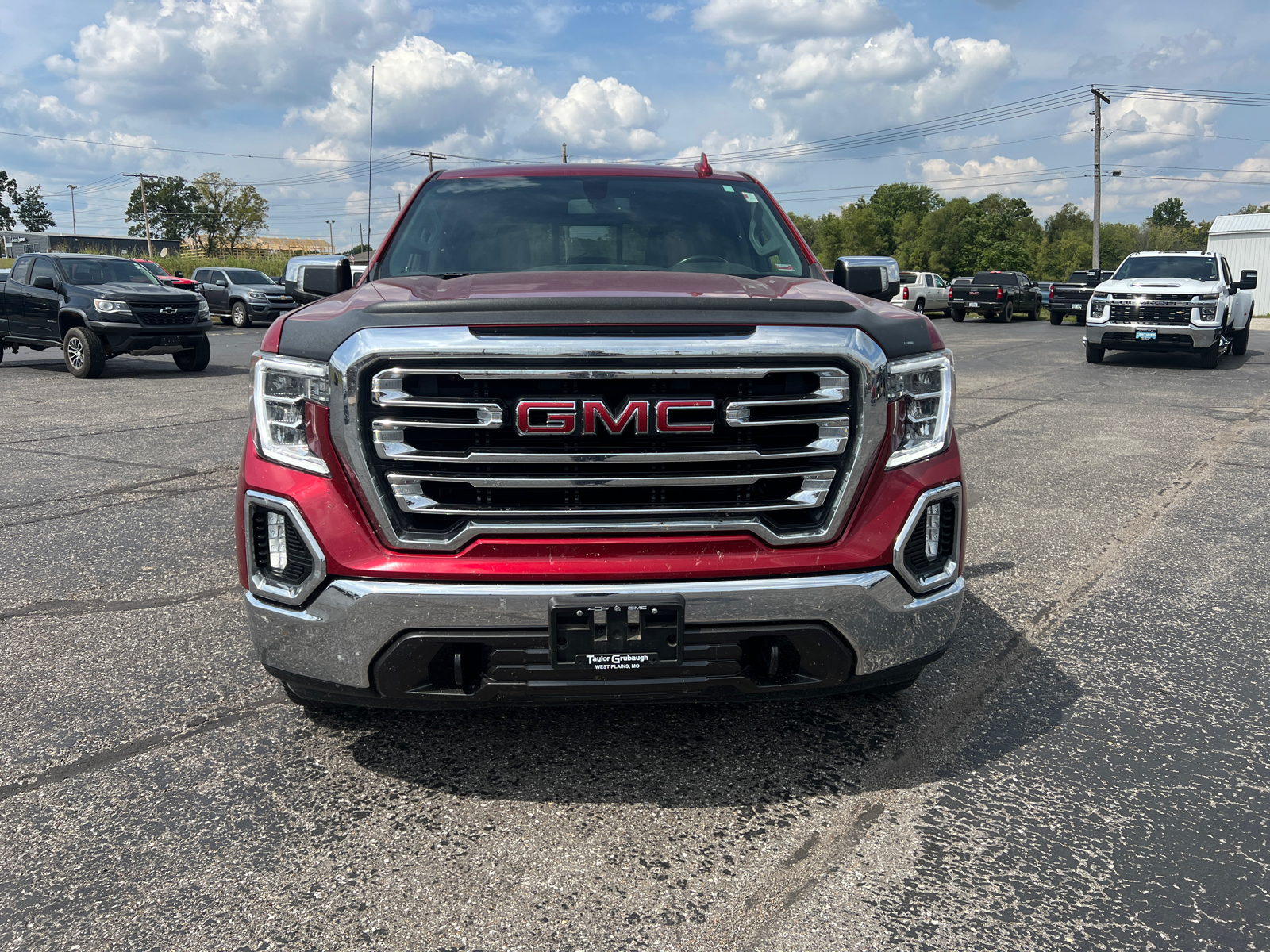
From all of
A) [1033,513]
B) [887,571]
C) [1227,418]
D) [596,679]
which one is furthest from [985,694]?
[1227,418]

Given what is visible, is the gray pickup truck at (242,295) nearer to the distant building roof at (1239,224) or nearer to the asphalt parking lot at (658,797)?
the asphalt parking lot at (658,797)

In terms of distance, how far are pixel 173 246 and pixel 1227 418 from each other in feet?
354

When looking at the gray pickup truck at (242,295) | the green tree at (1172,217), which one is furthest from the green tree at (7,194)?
the green tree at (1172,217)

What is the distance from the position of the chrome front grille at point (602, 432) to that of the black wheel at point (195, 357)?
14709mm

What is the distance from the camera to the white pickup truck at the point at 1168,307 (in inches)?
602

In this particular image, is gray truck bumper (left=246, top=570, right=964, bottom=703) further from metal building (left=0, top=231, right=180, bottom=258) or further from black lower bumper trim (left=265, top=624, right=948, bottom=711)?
metal building (left=0, top=231, right=180, bottom=258)

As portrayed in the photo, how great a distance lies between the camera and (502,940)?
7.08 feet

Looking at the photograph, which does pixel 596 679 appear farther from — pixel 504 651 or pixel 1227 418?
pixel 1227 418

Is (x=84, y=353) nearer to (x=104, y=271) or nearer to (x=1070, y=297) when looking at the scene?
(x=104, y=271)

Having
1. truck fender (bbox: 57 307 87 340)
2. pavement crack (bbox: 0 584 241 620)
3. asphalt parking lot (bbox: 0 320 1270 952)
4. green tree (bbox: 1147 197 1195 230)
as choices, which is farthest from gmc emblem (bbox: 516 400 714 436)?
green tree (bbox: 1147 197 1195 230)

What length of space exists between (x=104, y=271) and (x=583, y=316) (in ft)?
51.8

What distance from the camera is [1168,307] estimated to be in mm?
A: 15477

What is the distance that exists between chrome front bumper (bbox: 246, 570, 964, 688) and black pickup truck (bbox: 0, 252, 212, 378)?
45.7ft

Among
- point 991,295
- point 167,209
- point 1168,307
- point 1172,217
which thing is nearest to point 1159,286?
point 1168,307
